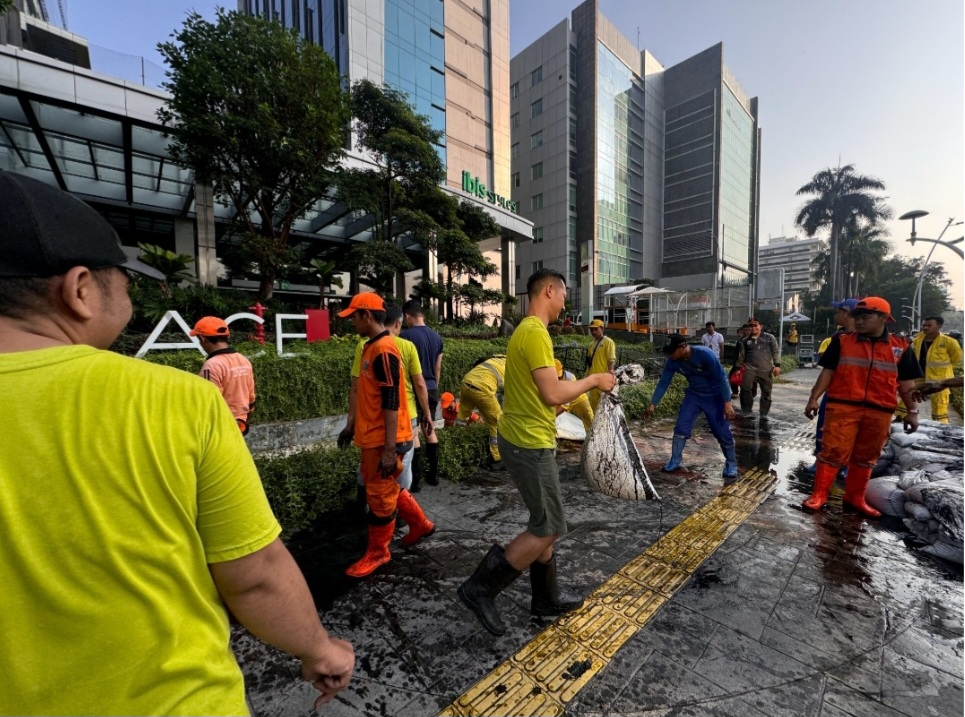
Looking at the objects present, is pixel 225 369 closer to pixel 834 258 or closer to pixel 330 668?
pixel 330 668

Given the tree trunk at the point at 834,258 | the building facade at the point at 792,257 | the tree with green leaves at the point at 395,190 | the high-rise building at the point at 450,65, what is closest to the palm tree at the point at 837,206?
the tree trunk at the point at 834,258

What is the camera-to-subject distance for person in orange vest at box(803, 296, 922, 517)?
3740mm

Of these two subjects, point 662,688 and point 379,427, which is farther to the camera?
point 379,427

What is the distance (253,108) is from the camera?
10.2 metres

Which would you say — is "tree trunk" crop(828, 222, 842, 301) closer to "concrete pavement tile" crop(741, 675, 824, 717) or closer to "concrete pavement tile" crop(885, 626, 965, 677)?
"concrete pavement tile" crop(885, 626, 965, 677)

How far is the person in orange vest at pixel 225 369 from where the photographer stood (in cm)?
358

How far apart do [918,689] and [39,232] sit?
142 inches

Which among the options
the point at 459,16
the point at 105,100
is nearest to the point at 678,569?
the point at 105,100

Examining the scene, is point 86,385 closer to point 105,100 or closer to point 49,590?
A: point 49,590

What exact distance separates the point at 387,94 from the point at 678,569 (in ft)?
51.4

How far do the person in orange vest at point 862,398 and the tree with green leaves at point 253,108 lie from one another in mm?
11708

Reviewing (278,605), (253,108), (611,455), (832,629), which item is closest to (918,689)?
(832,629)

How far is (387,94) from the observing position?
1383 cm

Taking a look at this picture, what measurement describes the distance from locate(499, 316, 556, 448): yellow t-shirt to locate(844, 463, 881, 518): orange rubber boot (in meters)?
3.53
